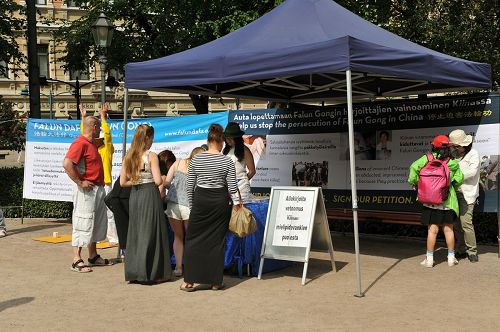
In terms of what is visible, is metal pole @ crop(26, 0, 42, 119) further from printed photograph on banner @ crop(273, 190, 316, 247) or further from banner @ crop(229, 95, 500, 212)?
printed photograph on banner @ crop(273, 190, 316, 247)

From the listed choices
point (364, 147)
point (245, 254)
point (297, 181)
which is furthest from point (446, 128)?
point (245, 254)

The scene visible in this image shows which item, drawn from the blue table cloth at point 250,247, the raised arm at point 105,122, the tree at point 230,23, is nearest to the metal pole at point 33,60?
the tree at point 230,23

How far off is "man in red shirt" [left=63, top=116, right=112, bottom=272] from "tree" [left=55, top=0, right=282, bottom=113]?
9.35 meters

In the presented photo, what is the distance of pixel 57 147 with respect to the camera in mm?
12516

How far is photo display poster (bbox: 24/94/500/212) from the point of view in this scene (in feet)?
29.3

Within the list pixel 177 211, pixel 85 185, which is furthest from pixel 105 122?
pixel 177 211

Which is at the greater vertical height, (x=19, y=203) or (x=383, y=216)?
(x=19, y=203)

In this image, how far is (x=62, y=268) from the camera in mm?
8500

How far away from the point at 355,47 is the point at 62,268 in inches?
182

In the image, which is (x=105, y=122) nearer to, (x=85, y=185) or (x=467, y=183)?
(x=85, y=185)

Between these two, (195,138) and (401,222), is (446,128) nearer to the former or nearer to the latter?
(401,222)

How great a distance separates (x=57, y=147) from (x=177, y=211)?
5634 mm

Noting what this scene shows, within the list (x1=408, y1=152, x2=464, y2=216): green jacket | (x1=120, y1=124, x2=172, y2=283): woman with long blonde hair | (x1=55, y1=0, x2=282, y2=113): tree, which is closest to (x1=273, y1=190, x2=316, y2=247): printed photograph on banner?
(x1=120, y1=124, x2=172, y2=283): woman with long blonde hair

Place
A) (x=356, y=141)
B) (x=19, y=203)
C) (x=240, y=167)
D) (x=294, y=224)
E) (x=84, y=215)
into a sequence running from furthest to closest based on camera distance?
(x=19, y=203), (x=356, y=141), (x=240, y=167), (x=84, y=215), (x=294, y=224)
